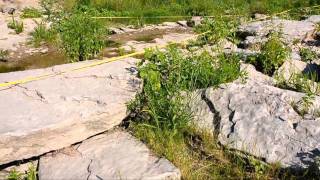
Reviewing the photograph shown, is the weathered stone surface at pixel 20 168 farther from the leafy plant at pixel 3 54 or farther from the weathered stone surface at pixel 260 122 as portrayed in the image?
the leafy plant at pixel 3 54

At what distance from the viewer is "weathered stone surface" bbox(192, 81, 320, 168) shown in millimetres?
3945

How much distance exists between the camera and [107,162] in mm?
3988

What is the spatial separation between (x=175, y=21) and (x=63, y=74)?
5226mm

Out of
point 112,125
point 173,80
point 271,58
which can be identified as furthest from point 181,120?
point 271,58

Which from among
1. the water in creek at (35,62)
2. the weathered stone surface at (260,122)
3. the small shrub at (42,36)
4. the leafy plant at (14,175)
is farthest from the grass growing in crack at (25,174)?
the small shrub at (42,36)

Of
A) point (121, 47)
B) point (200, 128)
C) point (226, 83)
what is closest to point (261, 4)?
point (121, 47)

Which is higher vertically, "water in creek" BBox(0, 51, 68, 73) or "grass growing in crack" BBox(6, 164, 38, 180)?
"water in creek" BBox(0, 51, 68, 73)

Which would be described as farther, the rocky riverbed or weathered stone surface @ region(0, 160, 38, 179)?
weathered stone surface @ region(0, 160, 38, 179)

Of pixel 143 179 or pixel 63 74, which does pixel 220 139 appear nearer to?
pixel 143 179

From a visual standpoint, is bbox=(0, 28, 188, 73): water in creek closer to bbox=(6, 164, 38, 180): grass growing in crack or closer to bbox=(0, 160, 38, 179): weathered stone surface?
bbox=(0, 160, 38, 179): weathered stone surface

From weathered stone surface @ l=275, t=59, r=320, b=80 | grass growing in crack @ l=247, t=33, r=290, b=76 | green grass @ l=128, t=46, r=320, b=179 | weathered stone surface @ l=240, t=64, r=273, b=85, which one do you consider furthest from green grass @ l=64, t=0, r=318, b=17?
green grass @ l=128, t=46, r=320, b=179

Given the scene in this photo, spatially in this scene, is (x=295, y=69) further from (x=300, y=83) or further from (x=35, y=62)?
(x=35, y=62)

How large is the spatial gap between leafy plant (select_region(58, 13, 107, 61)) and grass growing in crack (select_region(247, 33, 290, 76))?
2.27m

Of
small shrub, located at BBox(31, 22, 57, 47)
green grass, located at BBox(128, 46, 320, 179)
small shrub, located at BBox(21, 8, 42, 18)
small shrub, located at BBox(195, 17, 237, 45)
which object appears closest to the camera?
green grass, located at BBox(128, 46, 320, 179)
